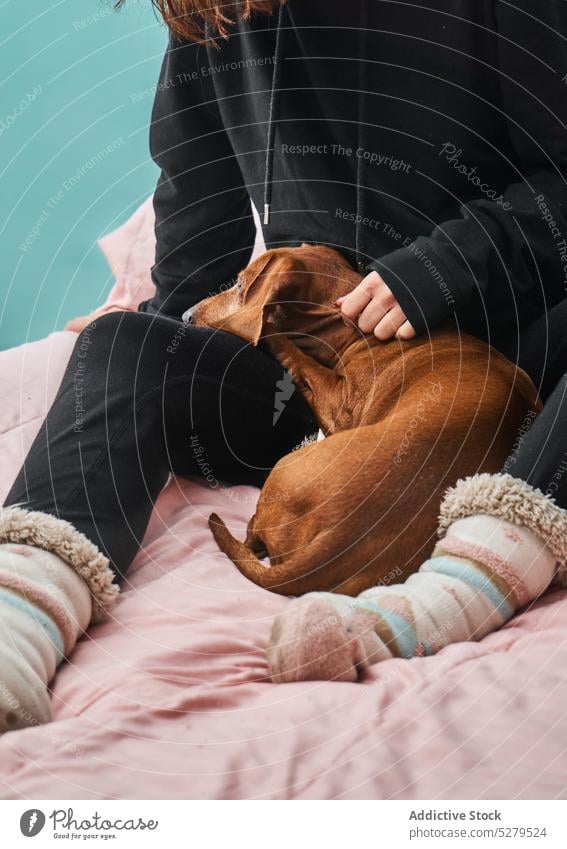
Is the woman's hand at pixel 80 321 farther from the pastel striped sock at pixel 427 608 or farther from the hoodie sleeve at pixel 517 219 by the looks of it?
the pastel striped sock at pixel 427 608

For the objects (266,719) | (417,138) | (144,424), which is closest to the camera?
(266,719)

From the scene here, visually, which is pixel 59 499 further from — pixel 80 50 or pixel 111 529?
pixel 80 50

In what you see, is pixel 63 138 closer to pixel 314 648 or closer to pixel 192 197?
pixel 192 197

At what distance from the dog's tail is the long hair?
2.58 ft

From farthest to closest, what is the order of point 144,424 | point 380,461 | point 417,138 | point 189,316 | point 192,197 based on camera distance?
1. point 192,197
2. point 189,316
3. point 417,138
4. point 144,424
5. point 380,461

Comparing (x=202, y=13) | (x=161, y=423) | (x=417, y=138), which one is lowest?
(x=161, y=423)

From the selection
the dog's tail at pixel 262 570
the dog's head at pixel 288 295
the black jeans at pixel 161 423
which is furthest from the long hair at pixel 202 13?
the dog's tail at pixel 262 570

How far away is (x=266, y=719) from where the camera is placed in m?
1.11

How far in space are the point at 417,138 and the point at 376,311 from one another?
1.01 feet

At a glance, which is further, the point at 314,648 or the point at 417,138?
the point at 417,138

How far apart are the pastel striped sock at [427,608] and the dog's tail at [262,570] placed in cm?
9

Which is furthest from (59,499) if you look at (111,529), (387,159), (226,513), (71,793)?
(387,159)

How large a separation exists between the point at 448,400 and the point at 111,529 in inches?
19.0

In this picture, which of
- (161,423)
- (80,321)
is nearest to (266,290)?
(161,423)
